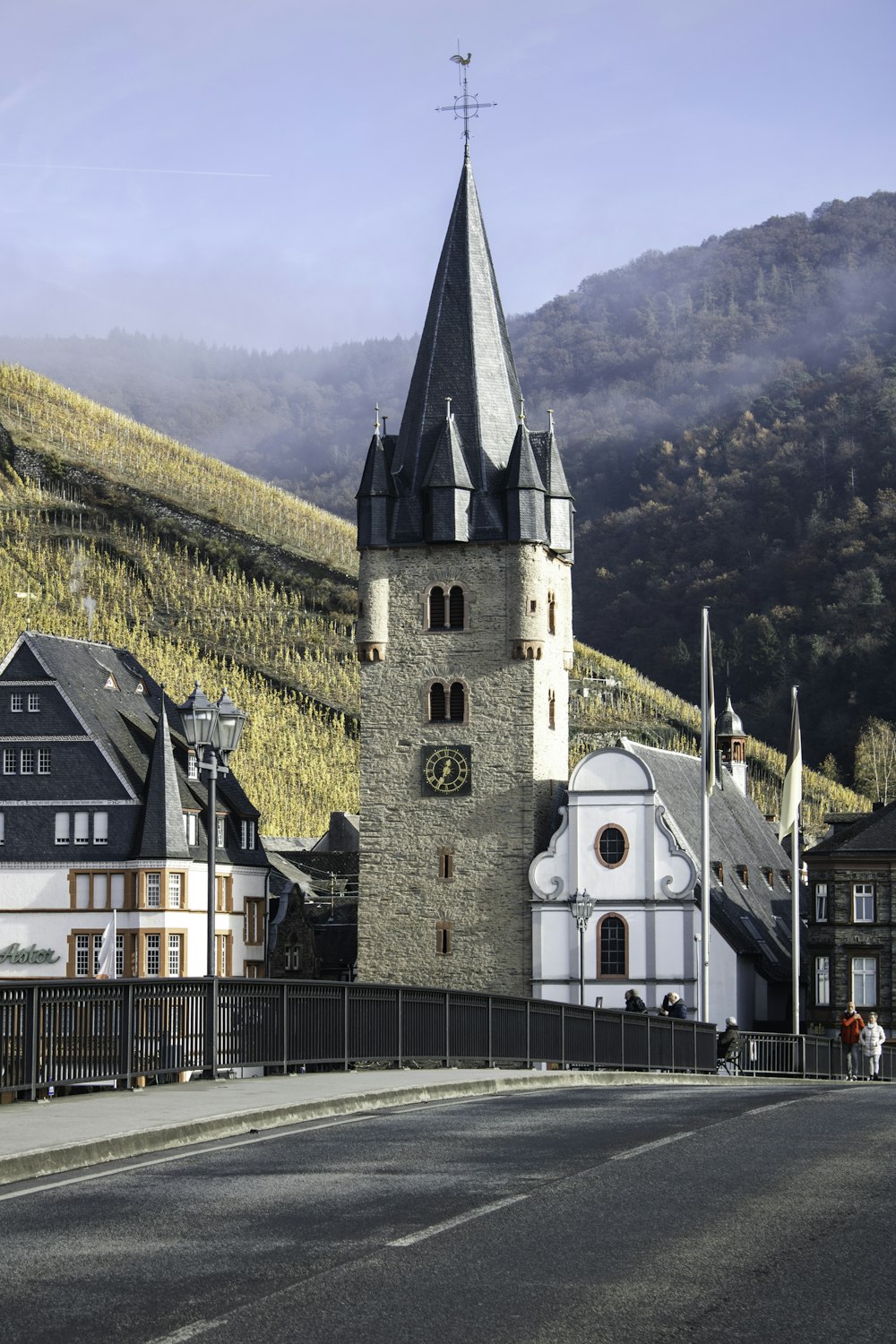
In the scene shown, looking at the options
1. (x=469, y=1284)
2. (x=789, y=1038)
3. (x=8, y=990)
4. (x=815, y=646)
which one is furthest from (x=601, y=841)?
(x=815, y=646)

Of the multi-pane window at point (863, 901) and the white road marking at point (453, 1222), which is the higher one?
the multi-pane window at point (863, 901)

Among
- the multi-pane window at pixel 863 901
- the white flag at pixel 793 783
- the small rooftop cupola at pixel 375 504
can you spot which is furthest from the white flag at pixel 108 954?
the multi-pane window at pixel 863 901

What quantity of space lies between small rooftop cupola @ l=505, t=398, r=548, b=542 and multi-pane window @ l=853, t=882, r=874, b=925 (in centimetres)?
1628

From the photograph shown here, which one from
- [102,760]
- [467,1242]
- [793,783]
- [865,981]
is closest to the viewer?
[467,1242]

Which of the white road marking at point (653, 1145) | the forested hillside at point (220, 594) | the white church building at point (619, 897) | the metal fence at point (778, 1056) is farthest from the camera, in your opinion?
the forested hillside at point (220, 594)

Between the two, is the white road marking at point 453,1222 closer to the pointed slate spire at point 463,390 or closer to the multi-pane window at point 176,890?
the multi-pane window at point 176,890

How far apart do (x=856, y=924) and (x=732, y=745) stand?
32.3 metres

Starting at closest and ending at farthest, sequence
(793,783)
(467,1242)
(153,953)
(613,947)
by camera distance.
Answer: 1. (467,1242)
2. (793,783)
3. (153,953)
4. (613,947)

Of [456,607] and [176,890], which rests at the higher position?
[456,607]

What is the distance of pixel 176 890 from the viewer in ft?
240

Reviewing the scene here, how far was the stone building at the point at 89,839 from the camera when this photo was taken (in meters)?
71.9

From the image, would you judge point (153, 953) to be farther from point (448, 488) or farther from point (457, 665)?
point (448, 488)

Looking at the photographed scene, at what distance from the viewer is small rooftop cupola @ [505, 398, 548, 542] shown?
7362 cm

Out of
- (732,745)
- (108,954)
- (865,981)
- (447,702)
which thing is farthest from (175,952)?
(732,745)
